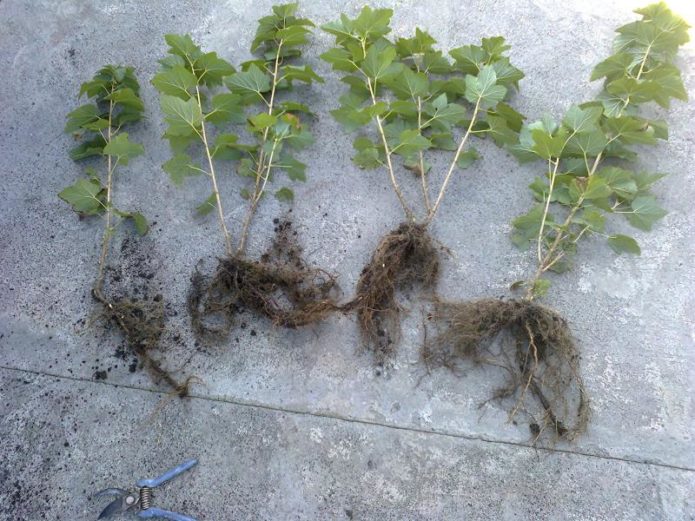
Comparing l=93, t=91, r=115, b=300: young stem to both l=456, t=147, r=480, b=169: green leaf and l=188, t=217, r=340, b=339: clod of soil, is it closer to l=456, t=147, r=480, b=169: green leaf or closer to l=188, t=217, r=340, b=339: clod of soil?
l=188, t=217, r=340, b=339: clod of soil

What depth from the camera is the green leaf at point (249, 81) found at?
6.13 ft

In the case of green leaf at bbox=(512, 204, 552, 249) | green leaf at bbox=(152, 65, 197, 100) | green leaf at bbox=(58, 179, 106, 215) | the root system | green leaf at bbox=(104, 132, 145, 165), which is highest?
green leaf at bbox=(152, 65, 197, 100)

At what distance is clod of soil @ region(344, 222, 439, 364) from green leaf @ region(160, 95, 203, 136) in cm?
71

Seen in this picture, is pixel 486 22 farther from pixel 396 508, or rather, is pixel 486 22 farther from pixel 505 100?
pixel 396 508

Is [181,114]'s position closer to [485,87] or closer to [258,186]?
[258,186]

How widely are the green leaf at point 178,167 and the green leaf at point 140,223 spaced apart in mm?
167

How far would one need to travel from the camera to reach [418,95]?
1840 mm

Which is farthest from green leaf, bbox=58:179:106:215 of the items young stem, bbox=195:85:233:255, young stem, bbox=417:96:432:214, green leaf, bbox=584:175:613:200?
green leaf, bbox=584:175:613:200

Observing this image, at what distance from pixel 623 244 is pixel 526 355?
18.8 inches

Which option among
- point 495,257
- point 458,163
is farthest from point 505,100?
point 495,257

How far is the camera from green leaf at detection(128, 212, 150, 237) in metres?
1.84

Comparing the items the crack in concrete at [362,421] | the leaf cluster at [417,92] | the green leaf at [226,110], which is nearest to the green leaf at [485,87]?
the leaf cluster at [417,92]

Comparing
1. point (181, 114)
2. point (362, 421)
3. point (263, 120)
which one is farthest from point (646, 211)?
point (181, 114)

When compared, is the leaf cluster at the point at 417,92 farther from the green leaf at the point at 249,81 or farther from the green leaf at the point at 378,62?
the green leaf at the point at 249,81
